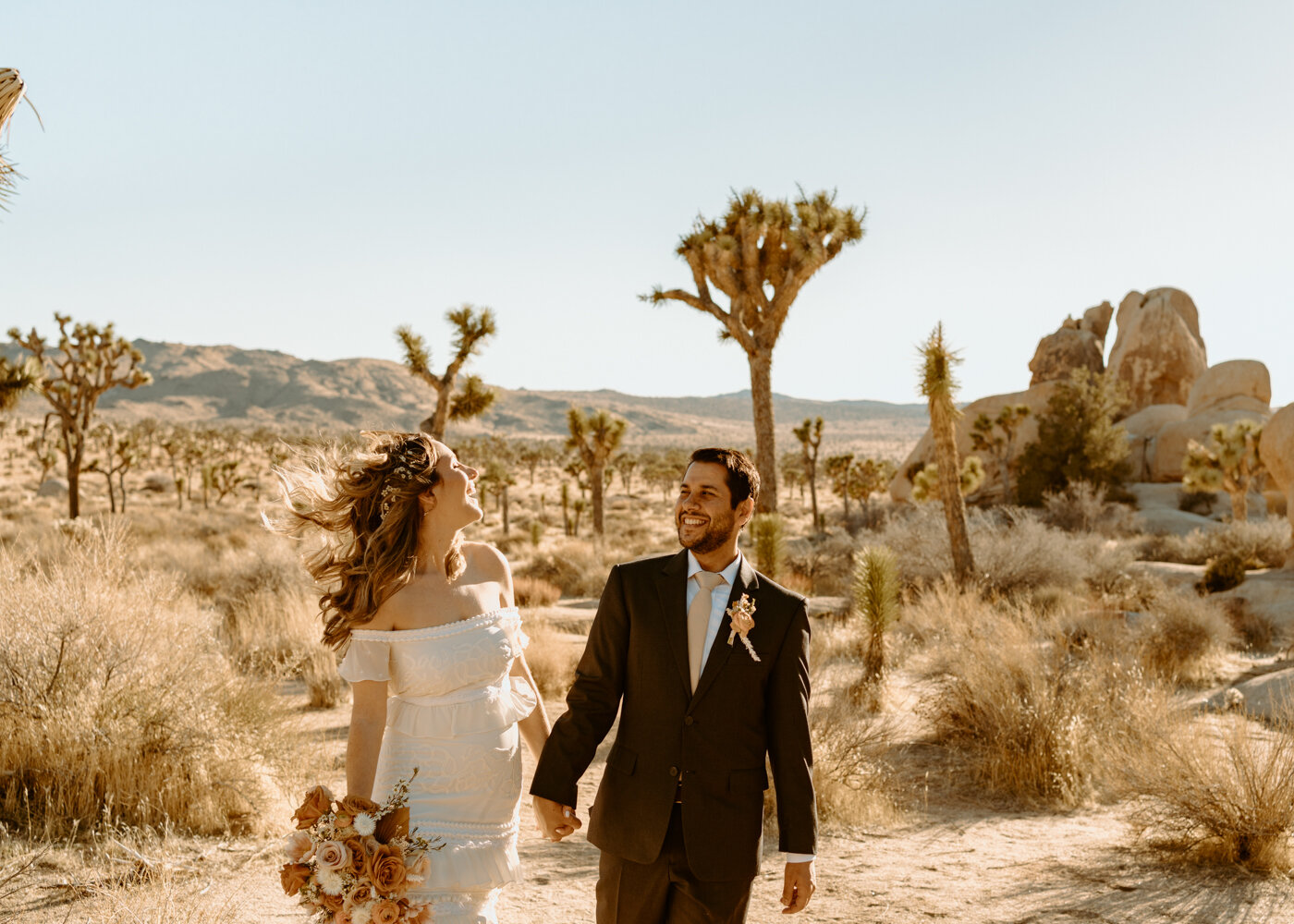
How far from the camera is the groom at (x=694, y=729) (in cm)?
274

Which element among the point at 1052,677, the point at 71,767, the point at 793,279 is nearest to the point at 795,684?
the point at 71,767

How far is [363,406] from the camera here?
13688cm

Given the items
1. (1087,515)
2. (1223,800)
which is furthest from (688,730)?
(1087,515)

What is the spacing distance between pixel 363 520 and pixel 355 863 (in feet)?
3.45

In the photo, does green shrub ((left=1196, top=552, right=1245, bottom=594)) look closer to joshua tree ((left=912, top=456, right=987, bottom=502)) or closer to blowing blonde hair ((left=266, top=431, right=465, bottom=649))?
joshua tree ((left=912, top=456, right=987, bottom=502))

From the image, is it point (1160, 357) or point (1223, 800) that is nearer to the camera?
point (1223, 800)

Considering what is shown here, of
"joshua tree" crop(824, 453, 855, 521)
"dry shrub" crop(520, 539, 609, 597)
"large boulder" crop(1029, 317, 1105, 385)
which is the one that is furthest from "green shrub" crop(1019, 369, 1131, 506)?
"dry shrub" crop(520, 539, 609, 597)

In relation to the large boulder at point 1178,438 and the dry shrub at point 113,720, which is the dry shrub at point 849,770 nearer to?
the dry shrub at point 113,720

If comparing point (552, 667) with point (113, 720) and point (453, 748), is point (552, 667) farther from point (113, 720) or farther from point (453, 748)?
point (453, 748)

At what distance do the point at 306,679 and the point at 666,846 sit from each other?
759 cm

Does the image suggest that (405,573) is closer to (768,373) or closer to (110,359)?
(768,373)

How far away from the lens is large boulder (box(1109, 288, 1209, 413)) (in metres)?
37.8

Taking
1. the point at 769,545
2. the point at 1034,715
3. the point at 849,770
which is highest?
the point at 769,545

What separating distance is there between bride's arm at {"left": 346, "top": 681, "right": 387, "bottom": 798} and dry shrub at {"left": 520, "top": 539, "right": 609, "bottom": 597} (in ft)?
52.7
